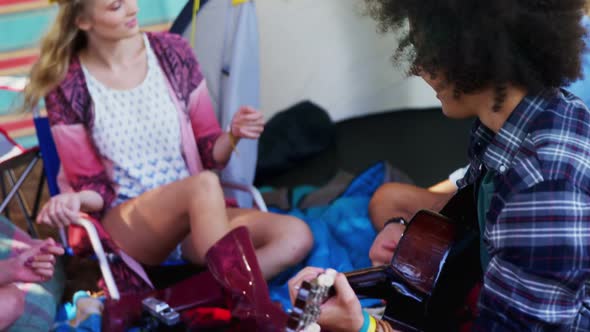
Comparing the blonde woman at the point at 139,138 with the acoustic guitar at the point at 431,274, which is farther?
the blonde woman at the point at 139,138

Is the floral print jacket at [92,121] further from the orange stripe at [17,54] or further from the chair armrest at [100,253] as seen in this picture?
the orange stripe at [17,54]

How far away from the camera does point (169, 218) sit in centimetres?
150

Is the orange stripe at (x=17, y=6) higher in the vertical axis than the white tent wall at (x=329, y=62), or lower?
higher

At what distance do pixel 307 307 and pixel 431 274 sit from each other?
366 millimetres

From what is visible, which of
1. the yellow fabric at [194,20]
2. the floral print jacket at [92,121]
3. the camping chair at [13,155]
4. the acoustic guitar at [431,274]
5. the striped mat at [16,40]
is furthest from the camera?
the yellow fabric at [194,20]

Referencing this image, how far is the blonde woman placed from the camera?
1475mm

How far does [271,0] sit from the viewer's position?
2.26 meters

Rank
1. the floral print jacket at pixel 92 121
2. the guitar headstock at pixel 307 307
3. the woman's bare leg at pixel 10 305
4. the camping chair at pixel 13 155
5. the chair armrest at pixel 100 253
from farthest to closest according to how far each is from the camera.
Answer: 1. the camping chair at pixel 13 155
2. the floral print jacket at pixel 92 121
3. the chair armrest at pixel 100 253
4. the woman's bare leg at pixel 10 305
5. the guitar headstock at pixel 307 307

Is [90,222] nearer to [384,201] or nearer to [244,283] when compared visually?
[244,283]

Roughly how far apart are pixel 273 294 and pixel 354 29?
3.96 feet

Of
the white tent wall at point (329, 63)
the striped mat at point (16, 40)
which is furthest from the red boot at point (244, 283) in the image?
the white tent wall at point (329, 63)

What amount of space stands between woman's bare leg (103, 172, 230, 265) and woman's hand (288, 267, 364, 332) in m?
0.59

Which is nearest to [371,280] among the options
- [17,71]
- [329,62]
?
[17,71]

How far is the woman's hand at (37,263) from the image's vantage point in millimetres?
1187
